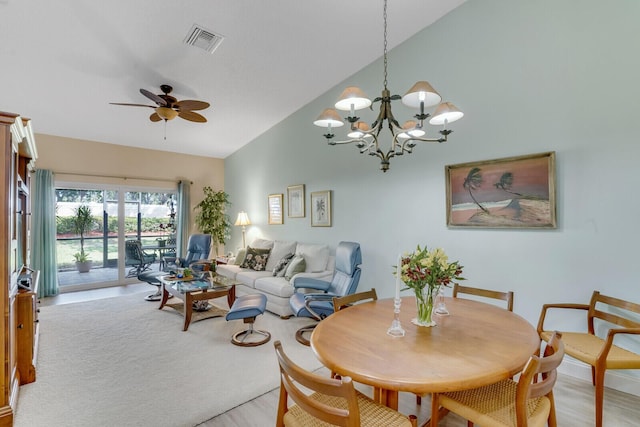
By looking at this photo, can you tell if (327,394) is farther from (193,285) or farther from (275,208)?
(275,208)

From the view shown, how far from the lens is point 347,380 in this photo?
108 cm

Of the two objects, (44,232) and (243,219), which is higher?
(243,219)

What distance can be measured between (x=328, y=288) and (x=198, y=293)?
1.65m

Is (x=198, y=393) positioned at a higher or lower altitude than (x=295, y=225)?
lower

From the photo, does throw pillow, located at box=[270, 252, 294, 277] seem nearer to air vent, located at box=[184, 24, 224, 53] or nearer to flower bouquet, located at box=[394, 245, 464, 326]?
air vent, located at box=[184, 24, 224, 53]

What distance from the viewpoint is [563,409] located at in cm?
217

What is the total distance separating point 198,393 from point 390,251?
255 centimetres

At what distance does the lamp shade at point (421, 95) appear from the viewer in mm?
1933

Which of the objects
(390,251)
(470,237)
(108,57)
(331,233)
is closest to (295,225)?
(331,233)

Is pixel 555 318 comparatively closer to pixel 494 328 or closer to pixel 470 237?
pixel 470 237

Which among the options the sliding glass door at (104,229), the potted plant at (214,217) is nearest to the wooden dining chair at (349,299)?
the potted plant at (214,217)

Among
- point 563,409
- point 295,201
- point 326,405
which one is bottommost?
point 563,409

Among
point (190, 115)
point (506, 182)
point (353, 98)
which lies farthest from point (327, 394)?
point (190, 115)

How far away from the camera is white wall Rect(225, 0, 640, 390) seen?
239cm
